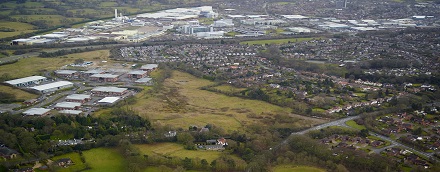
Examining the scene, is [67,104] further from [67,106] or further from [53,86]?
[53,86]

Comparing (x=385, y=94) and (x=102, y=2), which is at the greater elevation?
(x=102, y=2)

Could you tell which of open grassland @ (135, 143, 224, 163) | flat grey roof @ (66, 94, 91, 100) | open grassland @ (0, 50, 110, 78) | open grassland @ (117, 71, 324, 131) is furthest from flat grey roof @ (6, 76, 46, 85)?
open grassland @ (135, 143, 224, 163)

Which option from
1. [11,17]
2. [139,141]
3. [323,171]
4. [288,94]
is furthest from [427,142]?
[11,17]

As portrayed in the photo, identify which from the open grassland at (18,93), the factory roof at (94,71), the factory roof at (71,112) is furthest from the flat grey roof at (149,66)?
the factory roof at (71,112)

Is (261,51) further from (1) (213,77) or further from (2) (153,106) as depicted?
(2) (153,106)

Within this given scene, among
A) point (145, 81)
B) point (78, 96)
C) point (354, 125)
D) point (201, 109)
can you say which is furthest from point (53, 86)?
point (354, 125)

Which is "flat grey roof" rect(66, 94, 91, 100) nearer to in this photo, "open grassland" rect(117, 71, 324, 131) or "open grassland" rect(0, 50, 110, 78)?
"open grassland" rect(117, 71, 324, 131)
